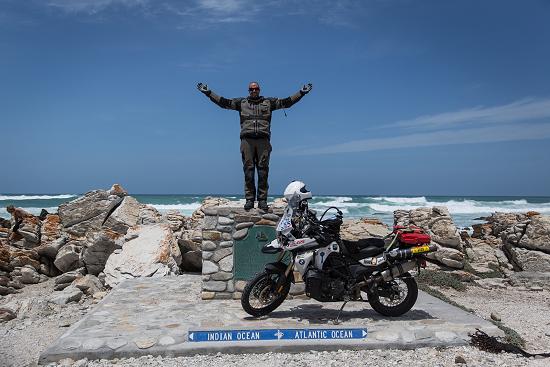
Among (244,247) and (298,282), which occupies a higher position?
(244,247)

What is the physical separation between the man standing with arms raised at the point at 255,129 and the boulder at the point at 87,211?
8.49 m

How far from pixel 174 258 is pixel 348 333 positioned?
624 centimetres

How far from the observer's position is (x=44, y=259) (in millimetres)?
14359

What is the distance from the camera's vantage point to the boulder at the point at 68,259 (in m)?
13.4

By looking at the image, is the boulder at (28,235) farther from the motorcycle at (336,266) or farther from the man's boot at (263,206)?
the motorcycle at (336,266)

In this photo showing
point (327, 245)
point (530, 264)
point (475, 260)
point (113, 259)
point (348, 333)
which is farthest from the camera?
point (475, 260)

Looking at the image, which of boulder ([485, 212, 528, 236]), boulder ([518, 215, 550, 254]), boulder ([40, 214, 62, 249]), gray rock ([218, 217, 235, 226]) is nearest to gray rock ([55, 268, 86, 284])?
boulder ([40, 214, 62, 249])

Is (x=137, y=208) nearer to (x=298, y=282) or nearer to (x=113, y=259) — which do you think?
(x=113, y=259)

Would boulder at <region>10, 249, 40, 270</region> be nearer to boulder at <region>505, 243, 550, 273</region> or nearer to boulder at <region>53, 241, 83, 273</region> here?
boulder at <region>53, 241, 83, 273</region>

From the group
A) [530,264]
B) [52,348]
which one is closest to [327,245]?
[52,348]

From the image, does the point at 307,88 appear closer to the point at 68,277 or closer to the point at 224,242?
the point at 224,242

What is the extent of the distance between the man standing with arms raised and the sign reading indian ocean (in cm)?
265

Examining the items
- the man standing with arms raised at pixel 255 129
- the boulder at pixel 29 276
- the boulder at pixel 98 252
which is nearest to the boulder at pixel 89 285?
the boulder at pixel 98 252

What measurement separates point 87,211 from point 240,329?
37.2 ft
